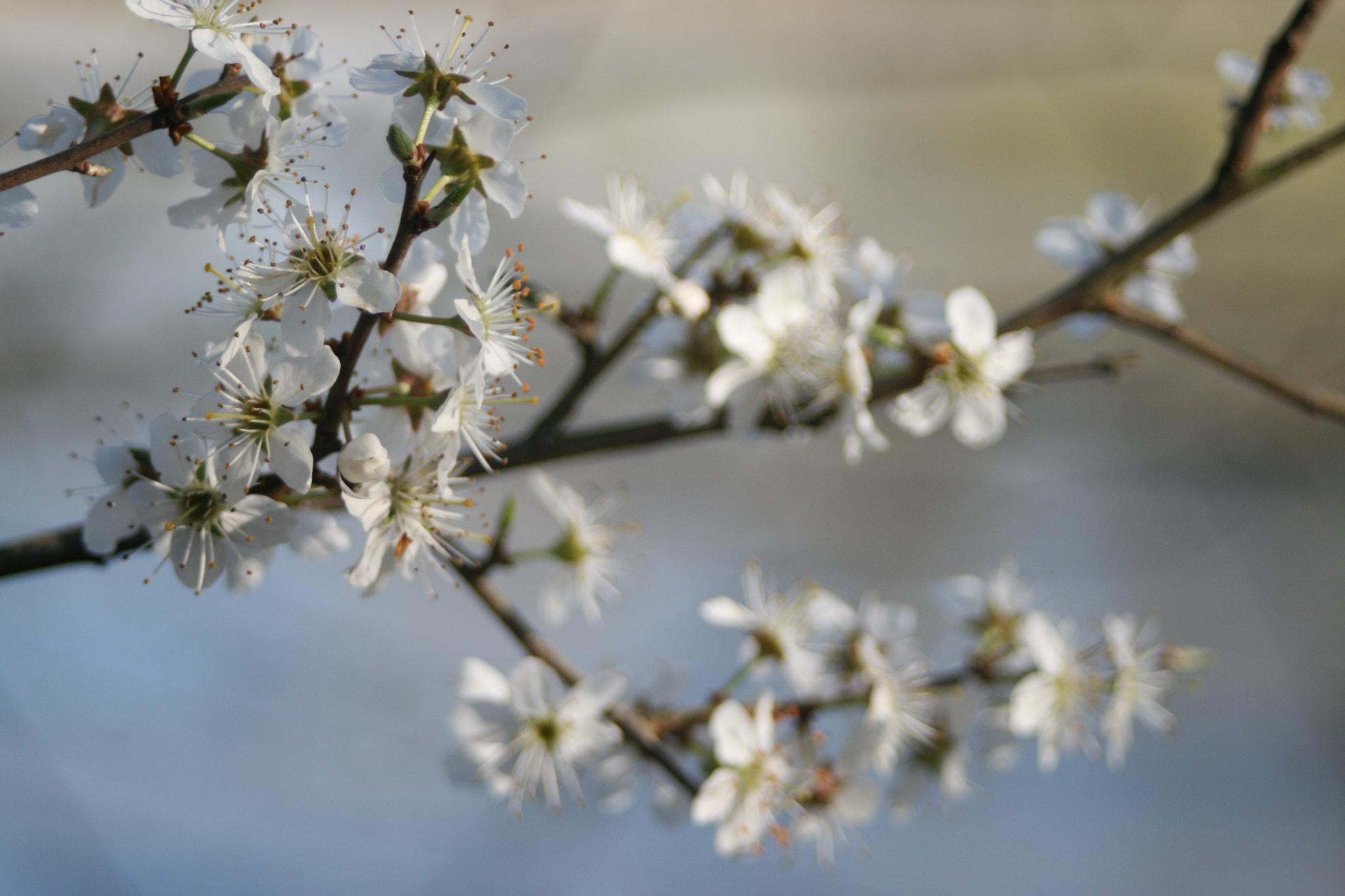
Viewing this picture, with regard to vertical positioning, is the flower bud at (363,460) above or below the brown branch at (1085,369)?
above

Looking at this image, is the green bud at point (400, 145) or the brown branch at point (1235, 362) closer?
the green bud at point (400, 145)

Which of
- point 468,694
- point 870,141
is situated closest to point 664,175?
point 870,141

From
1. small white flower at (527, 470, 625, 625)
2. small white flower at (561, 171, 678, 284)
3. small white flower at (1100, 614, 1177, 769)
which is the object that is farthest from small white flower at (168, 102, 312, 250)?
small white flower at (1100, 614, 1177, 769)

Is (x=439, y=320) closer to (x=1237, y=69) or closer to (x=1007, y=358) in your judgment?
(x=1007, y=358)

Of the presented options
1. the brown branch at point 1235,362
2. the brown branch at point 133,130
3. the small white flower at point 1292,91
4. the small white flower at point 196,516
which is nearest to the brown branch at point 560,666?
the small white flower at point 196,516

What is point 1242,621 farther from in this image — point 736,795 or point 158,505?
point 158,505

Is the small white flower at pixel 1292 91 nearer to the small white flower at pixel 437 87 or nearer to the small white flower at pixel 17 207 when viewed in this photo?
the small white flower at pixel 437 87

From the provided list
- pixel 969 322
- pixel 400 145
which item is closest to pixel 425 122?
pixel 400 145
